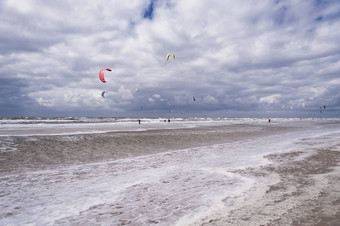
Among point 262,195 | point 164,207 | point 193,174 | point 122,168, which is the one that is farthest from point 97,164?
point 262,195

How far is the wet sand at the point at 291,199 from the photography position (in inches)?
174

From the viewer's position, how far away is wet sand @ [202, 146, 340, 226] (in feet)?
14.5

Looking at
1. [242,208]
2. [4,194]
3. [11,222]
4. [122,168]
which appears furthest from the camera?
[122,168]

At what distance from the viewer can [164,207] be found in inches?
209

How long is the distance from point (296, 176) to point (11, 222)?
816cm

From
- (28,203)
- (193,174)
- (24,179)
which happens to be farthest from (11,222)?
(193,174)

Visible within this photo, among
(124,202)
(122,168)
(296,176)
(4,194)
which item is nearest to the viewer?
(124,202)

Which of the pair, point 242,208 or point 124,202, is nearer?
point 242,208

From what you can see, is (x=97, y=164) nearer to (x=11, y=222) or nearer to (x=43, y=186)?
(x=43, y=186)

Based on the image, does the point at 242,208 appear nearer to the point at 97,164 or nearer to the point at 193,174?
the point at 193,174

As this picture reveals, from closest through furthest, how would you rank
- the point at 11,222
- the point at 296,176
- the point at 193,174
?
the point at 11,222, the point at 296,176, the point at 193,174

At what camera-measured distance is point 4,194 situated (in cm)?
653

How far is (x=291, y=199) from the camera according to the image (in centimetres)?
551

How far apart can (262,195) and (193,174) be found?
2.97 meters
